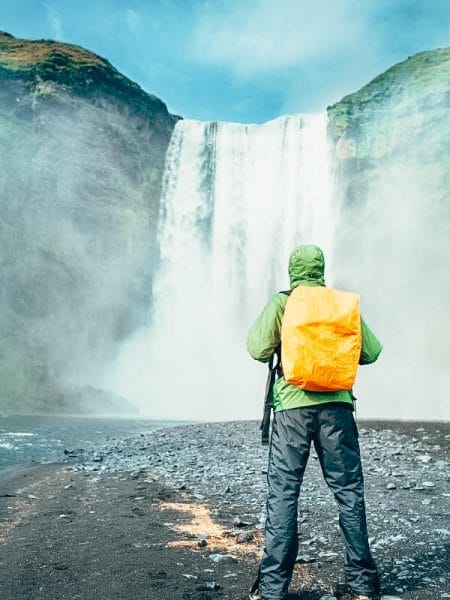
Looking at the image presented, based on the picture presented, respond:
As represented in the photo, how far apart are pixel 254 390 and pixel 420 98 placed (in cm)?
2739

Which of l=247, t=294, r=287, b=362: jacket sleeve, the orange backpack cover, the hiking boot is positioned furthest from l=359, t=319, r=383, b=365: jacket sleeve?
the hiking boot

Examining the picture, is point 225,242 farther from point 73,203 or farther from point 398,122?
point 398,122

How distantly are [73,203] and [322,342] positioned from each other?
44.2 metres

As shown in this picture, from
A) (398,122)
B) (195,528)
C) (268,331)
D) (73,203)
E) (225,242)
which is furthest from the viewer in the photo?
(225,242)

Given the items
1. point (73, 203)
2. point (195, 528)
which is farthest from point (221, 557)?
point (73, 203)

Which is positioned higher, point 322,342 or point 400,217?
point 400,217

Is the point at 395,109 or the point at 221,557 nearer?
the point at 221,557

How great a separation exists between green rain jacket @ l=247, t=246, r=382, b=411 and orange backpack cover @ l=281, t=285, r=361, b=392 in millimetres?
101

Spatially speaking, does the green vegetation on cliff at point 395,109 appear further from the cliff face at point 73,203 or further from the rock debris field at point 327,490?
the rock debris field at point 327,490

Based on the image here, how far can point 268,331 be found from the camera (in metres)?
4.14

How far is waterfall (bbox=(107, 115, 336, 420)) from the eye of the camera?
4450 cm

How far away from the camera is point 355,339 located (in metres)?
3.99

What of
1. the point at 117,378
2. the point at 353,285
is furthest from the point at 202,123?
the point at 117,378

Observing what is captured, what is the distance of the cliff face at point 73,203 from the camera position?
41094 millimetres
